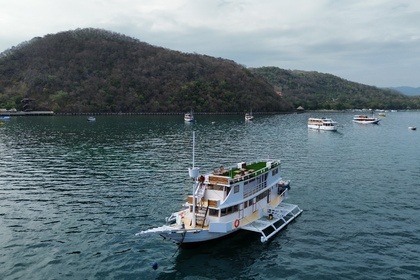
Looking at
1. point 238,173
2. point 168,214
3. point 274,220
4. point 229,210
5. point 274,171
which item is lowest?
point 168,214

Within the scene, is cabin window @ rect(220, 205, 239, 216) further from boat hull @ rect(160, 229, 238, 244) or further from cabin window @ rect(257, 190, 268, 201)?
cabin window @ rect(257, 190, 268, 201)

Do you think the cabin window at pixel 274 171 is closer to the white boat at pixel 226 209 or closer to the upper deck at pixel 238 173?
Result: the upper deck at pixel 238 173

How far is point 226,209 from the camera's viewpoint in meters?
38.5

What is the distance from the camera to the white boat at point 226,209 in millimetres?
36281

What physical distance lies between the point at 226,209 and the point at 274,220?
8285mm

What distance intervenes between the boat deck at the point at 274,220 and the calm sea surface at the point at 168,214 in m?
0.95

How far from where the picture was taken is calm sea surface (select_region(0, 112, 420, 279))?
112 feet

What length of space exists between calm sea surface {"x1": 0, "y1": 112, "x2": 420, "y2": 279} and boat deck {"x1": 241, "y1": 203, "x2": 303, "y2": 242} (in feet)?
3.13

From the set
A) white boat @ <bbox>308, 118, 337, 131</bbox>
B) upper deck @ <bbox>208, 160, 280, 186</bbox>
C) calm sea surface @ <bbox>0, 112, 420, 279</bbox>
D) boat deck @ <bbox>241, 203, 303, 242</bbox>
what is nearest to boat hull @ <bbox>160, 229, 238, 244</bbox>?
calm sea surface @ <bbox>0, 112, 420, 279</bbox>

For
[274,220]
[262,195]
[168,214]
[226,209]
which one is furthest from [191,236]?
[262,195]

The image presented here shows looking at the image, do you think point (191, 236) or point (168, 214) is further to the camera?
point (168, 214)

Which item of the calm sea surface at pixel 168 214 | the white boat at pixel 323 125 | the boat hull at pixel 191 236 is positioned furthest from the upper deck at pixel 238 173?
the white boat at pixel 323 125

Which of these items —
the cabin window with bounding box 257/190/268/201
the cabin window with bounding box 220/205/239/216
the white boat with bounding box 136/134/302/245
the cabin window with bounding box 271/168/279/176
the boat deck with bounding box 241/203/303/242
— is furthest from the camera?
the cabin window with bounding box 271/168/279/176

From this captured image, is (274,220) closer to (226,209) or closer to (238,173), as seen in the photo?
(238,173)
